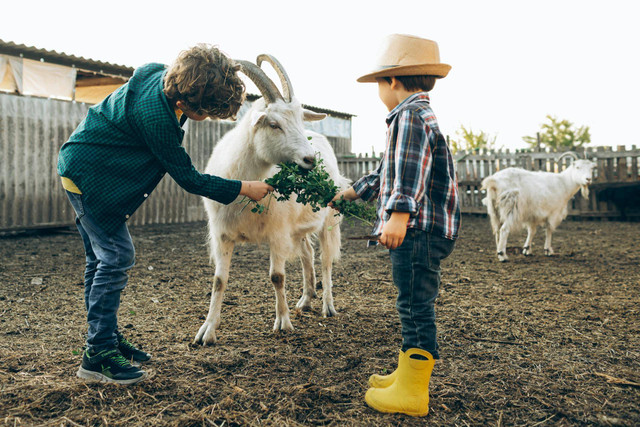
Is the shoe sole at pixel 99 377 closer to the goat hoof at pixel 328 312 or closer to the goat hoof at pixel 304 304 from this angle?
the goat hoof at pixel 328 312

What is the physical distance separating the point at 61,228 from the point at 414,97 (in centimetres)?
939

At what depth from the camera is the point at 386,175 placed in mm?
2377

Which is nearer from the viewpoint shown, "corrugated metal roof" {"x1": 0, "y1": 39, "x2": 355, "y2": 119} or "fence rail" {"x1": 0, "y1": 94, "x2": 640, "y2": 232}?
"fence rail" {"x1": 0, "y1": 94, "x2": 640, "y2": 232}

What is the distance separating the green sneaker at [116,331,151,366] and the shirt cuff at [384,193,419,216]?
6.24ft

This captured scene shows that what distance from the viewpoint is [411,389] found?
2.38 meters

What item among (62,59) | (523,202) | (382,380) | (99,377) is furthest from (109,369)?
(62,59)

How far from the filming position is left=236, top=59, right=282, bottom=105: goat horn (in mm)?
3538

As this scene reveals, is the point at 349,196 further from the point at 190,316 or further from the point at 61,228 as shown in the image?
the point at 61,228

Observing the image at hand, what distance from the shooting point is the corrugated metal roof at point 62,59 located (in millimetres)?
9680

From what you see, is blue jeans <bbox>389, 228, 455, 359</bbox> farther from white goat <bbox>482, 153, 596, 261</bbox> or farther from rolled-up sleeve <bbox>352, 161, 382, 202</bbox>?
white goat <bbox>482, 153, 596, 261</bbox>

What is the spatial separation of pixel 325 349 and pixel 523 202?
18.5 feet

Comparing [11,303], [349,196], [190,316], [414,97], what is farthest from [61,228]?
[414,97]

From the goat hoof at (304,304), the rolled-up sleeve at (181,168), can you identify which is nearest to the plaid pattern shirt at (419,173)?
the rolled-up sleeve at (181,168)

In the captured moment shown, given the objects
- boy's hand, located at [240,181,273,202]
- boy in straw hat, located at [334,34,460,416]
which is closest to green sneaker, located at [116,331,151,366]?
boy's hand, located at [240,181,273,202]
